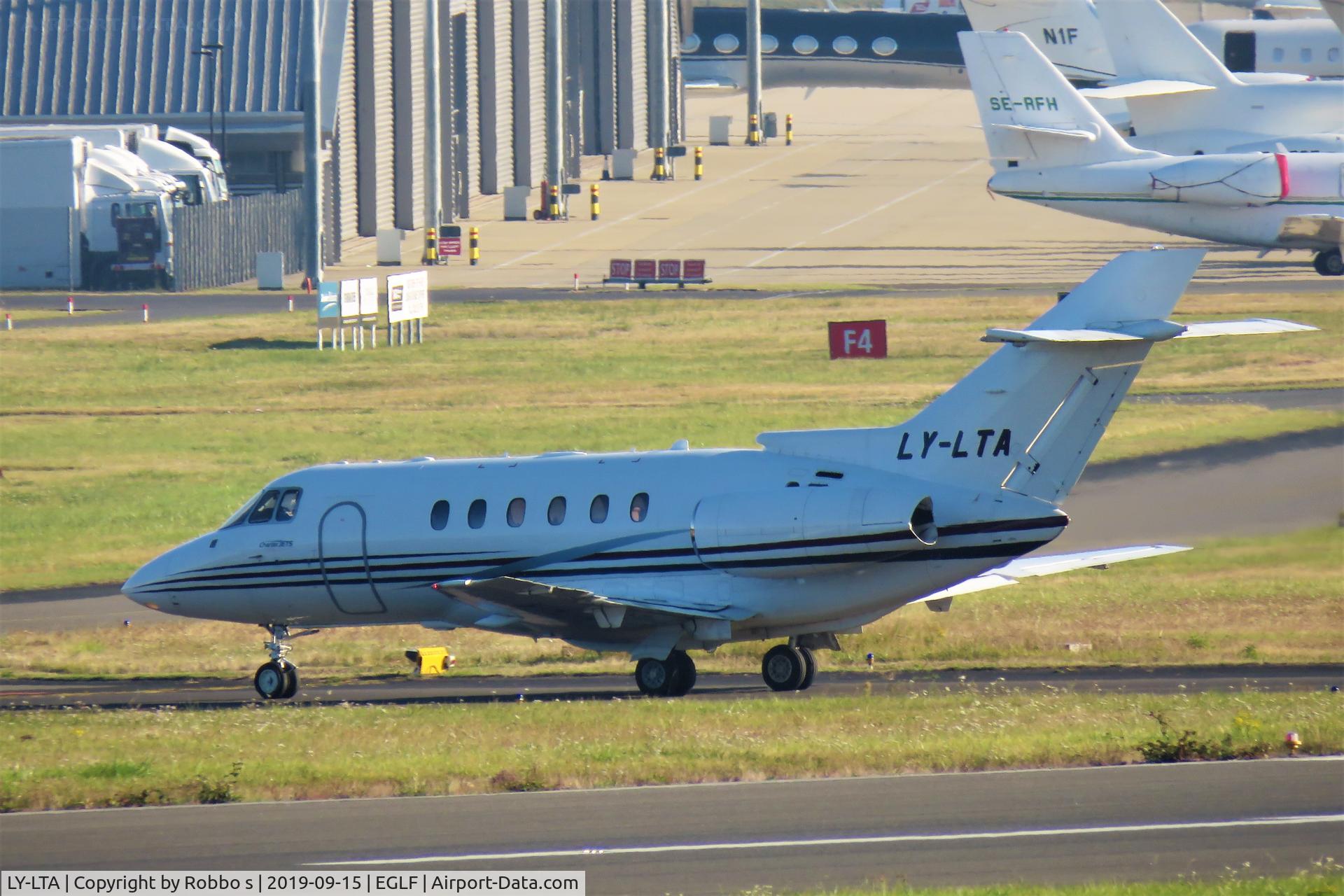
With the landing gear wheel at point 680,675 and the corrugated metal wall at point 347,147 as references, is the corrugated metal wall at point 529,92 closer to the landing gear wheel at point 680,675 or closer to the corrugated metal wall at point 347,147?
the corrugated metal wall at point 347,147

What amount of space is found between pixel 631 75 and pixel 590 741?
101m

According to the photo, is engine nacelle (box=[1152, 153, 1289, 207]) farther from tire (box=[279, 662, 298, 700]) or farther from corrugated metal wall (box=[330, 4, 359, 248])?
tire (box=[279, 662, 298, 700])

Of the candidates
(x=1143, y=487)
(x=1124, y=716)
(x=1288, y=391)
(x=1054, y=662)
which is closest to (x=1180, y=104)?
(x=1288, y=391)

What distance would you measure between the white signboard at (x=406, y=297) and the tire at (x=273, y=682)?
3702 centimetres

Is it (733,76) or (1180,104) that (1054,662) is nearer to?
(1180,104)

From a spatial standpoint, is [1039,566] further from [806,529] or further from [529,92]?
[529,92]

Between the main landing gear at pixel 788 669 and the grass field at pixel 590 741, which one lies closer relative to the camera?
the grass field at pixel 590 741

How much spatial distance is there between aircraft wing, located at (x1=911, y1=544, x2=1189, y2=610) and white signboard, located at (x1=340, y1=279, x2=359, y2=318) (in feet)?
128

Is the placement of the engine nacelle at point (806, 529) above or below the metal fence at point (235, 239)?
below

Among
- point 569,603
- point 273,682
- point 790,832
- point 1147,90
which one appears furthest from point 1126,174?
point 790,832

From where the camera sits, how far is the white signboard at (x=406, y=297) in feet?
203

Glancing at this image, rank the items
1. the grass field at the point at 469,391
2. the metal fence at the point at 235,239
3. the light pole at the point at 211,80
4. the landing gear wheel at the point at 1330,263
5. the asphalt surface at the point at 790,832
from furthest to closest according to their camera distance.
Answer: the light pole at the point at 211,80 → the metal fence at the point at 235,239 → the landing gear wheel at the point at 1330,263 → the grass field at the point at 469,391 → the asphalt surface at the point at 790,832

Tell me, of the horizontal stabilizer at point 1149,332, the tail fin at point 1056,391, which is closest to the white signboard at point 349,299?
the tail fin at point 1056,391

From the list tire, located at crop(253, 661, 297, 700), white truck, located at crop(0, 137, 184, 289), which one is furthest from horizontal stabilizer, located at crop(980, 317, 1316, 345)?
white truck, located at crop(0, 137, 184, 289)
